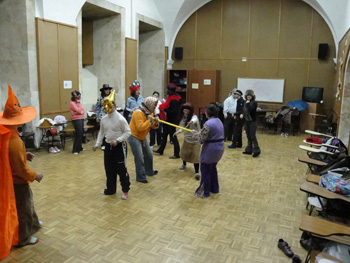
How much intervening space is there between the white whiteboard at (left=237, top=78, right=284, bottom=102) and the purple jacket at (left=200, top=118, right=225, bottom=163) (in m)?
7.94

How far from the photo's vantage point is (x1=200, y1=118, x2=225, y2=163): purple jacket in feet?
14.8

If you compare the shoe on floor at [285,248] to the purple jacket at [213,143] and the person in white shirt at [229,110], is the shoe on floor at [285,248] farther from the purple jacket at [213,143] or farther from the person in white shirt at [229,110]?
the person in white shirt at [229,110]

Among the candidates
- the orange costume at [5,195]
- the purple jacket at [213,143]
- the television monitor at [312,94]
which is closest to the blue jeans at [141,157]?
the purple jacket at [213,143]

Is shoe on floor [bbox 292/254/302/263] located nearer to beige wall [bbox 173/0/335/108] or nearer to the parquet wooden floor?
the parquet wooden floor

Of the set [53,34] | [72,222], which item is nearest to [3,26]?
[53,34]

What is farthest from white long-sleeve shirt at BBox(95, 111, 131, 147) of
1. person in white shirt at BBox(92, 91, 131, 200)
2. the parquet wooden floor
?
the parquet wooden floor

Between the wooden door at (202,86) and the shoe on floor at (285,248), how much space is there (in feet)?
30.3

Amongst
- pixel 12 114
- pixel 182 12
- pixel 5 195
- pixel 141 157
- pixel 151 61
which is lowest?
pixel 141 157

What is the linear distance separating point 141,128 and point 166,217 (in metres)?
1.53

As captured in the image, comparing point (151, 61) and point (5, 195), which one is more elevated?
point (151, 61)

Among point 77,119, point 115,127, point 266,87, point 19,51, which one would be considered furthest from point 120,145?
point 266,87

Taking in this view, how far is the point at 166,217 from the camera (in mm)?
4078

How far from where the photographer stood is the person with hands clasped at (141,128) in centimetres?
494

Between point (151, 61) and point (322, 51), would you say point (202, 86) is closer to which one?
point (151, 61)
